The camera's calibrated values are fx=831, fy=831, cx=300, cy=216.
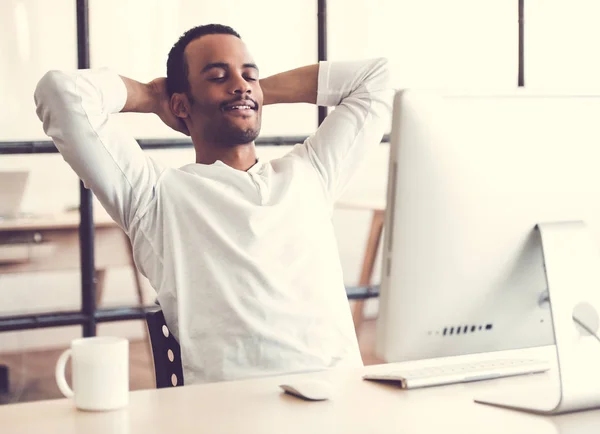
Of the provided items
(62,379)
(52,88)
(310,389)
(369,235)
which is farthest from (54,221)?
(310,389)

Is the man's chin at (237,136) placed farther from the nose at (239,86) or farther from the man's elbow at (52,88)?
the man's elbow at (52,88)

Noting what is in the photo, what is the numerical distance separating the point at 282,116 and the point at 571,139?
1629 millimetres

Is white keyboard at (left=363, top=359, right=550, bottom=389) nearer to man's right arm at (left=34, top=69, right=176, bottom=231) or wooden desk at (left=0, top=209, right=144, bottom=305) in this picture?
man's right arm at (left=34, top=69, right=176, bottom=231)

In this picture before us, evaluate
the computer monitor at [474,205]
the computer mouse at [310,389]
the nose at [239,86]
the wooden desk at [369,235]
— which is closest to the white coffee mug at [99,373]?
the computer mouse at [310,389]

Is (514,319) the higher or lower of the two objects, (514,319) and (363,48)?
the lower

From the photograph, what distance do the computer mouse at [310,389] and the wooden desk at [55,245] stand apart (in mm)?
1382

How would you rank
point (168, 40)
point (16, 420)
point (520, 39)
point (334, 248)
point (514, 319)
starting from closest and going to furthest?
point (16, 420), point (514, 319), point (334, 248), point (168, 40), point (520, 39)

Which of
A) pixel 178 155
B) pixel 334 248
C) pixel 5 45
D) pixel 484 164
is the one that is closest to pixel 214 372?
pixel 334 248

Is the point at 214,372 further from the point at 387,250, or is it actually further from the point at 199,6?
the point at 199,6

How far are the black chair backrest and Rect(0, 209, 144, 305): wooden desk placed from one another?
84 cm

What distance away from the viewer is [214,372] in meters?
1.72

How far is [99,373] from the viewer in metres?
1.16

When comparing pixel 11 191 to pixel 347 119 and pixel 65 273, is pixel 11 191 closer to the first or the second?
pixel 65 273

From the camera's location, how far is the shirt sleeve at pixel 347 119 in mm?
2059
